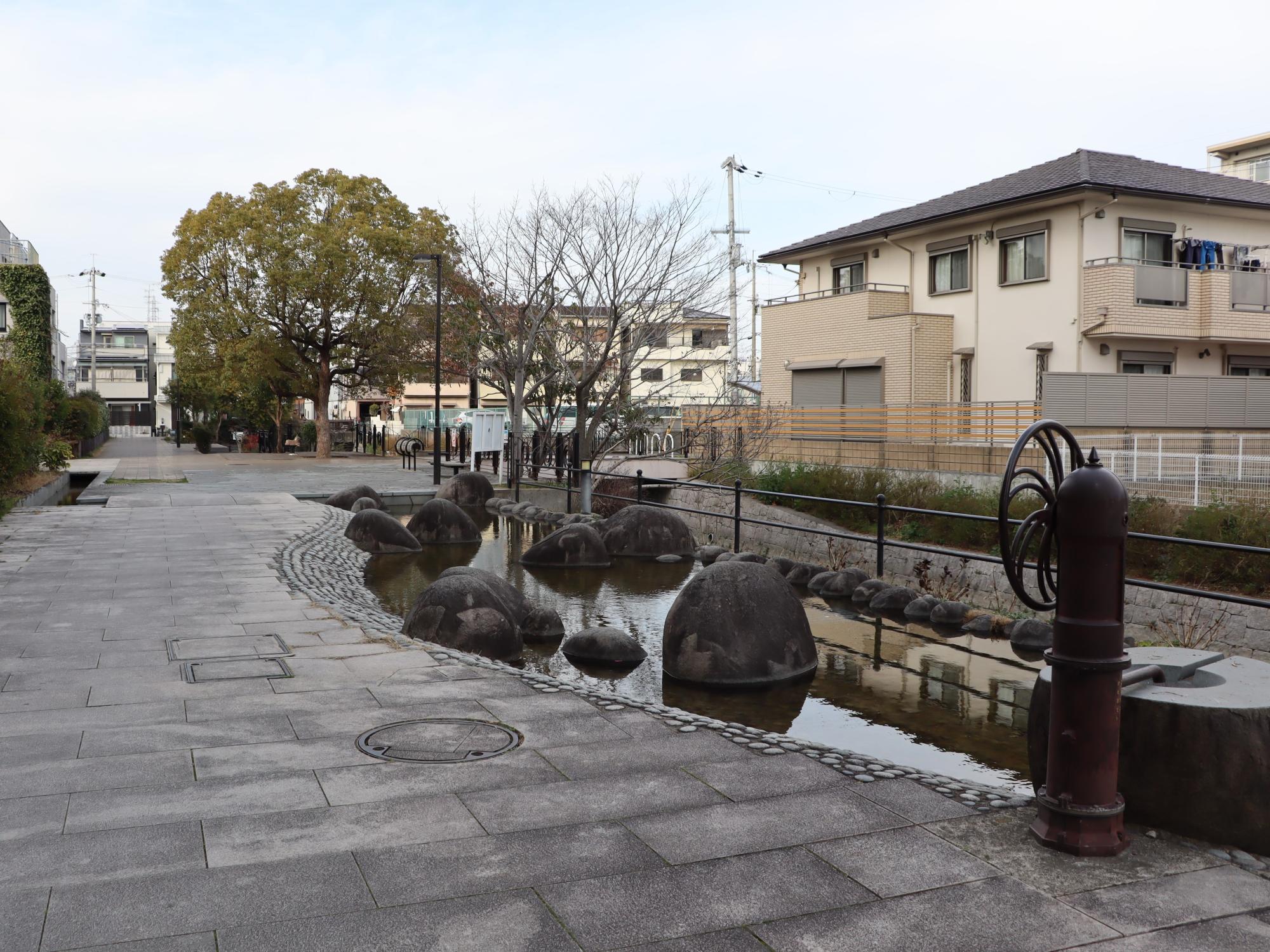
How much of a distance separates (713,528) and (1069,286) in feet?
36.7

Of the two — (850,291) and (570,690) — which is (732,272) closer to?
(850,291)

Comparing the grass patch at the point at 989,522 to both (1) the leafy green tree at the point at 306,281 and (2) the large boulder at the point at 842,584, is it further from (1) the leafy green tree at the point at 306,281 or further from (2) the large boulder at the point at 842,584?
(1) the leafy green tree at the point at 306,281

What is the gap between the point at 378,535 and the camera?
49.2ft

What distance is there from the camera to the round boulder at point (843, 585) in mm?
12344

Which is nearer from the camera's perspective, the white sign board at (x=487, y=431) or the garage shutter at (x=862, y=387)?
the white sign board at (x=487, y=431)

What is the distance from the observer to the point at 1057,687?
3711 mm

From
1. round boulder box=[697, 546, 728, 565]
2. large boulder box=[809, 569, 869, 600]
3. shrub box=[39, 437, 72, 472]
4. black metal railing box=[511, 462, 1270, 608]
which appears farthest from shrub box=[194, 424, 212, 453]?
large boulder box=[809, 569, 869, 600]

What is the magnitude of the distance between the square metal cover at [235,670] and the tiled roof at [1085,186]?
22.3 metres

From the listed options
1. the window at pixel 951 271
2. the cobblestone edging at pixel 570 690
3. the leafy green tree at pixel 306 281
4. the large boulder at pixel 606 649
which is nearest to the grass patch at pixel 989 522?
the large boulder at pixel 606 649

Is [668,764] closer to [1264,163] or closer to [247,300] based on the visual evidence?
[247,300]

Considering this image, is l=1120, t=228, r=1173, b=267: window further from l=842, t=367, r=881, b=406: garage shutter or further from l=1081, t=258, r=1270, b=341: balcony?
l=842, t=367, r=881, b=406: garage shutter

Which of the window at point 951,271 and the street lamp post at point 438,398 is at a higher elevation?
the window at point 951,271

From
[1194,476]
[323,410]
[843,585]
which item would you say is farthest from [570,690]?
[323,410]

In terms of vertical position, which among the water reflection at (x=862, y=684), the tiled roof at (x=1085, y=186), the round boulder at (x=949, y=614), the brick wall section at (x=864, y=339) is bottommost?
the water reflection at (x=862, y=684)
